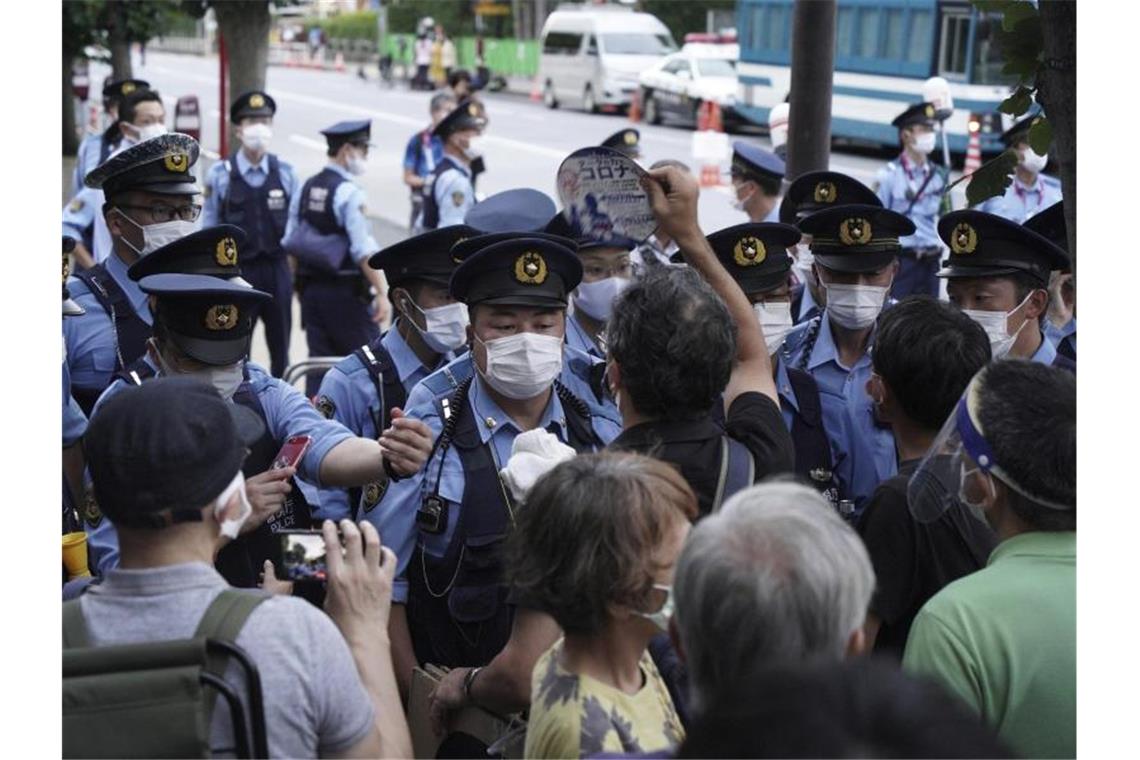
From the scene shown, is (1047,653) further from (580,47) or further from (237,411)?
(580,47)

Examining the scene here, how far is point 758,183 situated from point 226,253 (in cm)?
395

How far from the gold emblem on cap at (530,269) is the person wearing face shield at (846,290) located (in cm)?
131

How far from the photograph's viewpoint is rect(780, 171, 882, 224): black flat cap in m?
6.93

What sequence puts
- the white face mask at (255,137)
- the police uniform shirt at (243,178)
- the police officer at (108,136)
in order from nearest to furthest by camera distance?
the police uniform shirt at (243,178)
the white face mask at (255,137)
the police officer at (108,136)

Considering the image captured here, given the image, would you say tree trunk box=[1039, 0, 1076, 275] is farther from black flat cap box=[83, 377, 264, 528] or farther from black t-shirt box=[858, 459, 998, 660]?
black flat cap box=[83, 377, 264, 528]

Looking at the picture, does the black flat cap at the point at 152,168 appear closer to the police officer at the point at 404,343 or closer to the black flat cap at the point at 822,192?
the police officer at the point at 404,343

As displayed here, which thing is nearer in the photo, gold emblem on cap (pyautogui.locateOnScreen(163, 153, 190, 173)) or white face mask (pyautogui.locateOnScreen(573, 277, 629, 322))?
white face mask (pyautogui.locateOnScreen(573, 277, 629, 322))

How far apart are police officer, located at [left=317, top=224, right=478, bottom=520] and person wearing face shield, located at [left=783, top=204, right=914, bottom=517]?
4.04 ft

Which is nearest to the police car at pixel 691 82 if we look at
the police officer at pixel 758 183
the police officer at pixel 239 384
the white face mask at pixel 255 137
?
the white face mask at pixel 255 137

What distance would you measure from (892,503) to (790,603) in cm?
114

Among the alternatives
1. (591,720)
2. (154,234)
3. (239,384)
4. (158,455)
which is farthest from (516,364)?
(154,234)

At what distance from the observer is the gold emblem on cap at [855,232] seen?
5504mm

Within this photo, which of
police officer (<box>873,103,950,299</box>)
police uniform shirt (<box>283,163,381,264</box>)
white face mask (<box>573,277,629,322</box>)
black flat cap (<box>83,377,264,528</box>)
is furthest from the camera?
police officer (<box>873,103,950,299</box>)

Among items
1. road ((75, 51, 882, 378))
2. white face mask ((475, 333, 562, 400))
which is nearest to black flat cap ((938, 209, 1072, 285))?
white face mask ((475, 333, 562, 400))
